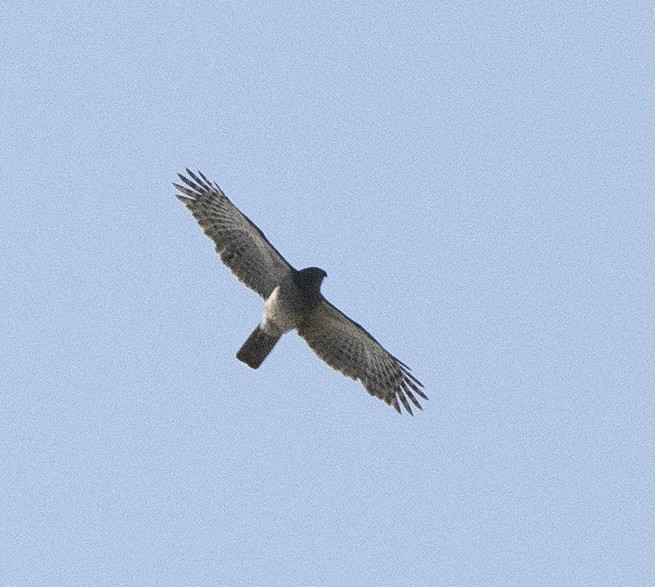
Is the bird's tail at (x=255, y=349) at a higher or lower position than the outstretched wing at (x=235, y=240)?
lower

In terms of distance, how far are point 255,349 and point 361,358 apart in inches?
53.3

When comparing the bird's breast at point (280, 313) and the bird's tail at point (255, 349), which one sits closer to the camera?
the bird's breast at point (280, 313)

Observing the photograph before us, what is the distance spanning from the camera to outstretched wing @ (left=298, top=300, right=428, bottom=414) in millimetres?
14531

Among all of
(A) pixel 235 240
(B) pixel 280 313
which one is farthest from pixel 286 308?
(A) pixel 235 240

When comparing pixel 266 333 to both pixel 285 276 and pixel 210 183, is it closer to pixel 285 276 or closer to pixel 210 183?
pixel 285 276

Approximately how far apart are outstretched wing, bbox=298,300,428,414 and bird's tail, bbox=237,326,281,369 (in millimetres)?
506

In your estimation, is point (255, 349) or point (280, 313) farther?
point (255, 349)

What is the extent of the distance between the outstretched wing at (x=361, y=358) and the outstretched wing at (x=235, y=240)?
75 centimetres

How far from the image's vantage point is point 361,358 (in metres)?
14.7

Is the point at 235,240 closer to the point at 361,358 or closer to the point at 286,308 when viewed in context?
the point at 286,308

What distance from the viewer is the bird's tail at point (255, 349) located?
1429cm

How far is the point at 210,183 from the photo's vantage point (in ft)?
47.3

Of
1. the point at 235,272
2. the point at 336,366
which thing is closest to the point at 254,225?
the point at 235,272

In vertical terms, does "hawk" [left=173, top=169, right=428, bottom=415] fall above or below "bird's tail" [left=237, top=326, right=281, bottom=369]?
above
